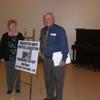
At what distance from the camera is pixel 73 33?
8.35 metres

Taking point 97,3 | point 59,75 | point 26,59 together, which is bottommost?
point 59,75

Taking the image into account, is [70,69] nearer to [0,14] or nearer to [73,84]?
[73,84]

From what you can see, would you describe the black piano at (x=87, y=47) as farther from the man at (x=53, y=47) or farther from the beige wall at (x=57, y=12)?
the man at (x=53, y=47)

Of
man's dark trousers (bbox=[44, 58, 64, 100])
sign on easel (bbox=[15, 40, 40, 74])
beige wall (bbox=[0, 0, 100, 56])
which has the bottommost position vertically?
man's dark trousers (bbox=[44, 58, 64, 100])

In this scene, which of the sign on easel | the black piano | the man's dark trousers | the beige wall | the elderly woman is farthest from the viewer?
the beige wall

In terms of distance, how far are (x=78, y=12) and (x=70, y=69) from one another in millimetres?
1934

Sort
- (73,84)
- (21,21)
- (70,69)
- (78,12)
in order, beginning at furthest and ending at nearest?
(21,21)
(78,12)
(70,69)
(73,84)

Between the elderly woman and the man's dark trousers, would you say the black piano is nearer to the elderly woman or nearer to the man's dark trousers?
the elderly woman

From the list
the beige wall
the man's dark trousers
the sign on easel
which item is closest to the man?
the man's dark trousers

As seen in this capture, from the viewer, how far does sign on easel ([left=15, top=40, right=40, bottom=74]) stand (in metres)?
3.76

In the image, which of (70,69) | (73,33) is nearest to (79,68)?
(70,69)

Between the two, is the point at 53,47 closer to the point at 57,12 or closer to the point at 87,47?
the point at 87,47

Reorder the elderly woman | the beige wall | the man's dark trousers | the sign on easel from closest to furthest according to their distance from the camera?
the sign on easel, the man's dark trousers, the elderly woman, the beige wall

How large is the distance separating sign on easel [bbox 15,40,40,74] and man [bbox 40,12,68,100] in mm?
237
